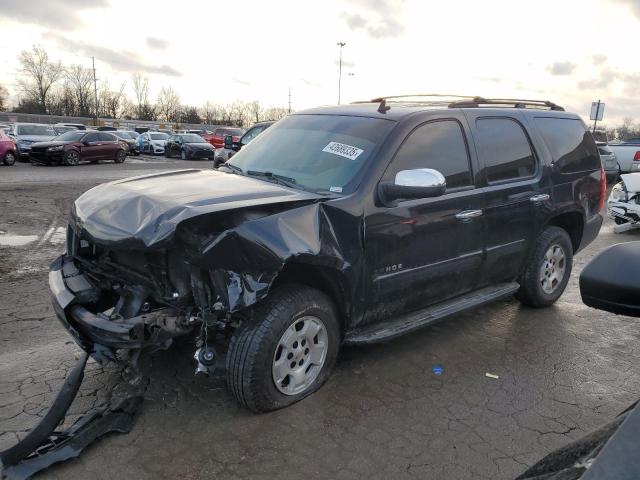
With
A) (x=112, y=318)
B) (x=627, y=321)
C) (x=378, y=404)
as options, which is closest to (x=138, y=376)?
(x=112, y=318)

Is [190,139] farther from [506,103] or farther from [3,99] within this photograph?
[3,99]

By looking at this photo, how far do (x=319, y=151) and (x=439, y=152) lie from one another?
3.09 ft

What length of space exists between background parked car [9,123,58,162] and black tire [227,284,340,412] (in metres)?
22.8

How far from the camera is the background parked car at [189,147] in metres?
28.6

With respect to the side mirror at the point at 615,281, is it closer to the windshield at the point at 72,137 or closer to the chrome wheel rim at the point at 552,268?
the chrome wheel rim at the point at 552,268

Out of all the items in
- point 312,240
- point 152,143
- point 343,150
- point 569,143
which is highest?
point 569,143

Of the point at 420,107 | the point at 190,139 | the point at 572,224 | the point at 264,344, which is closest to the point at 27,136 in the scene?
the point at 190,139

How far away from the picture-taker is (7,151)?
19547 millimetres

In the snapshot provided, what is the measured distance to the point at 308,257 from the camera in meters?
3.08

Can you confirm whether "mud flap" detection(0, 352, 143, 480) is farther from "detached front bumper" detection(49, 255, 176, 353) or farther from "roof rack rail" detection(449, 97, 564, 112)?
"roof rack rail" detection(449, 97, 564, 112)

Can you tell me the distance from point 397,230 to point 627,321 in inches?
119

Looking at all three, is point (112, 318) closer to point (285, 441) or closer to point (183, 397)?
point (183, 397)

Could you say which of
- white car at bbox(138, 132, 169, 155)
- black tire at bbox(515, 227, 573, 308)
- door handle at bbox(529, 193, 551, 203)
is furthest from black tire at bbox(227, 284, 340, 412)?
white car at bbox(138, 132, 169, 155)

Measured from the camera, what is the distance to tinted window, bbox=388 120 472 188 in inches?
147
